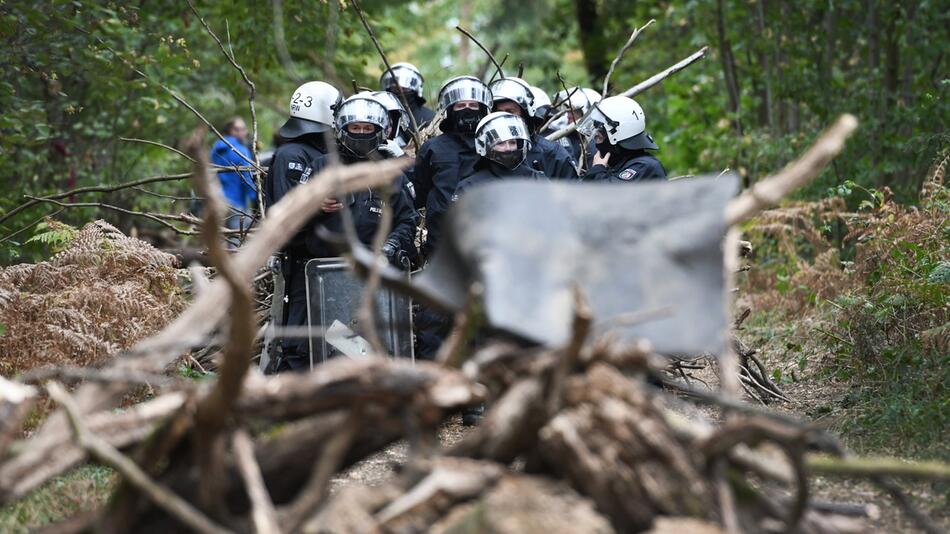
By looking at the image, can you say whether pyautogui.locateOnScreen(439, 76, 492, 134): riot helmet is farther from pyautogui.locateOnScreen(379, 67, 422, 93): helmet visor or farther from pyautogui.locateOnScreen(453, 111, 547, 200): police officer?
pyautogui.locateOnScreen(379, 67, 422, 93): helmet visor

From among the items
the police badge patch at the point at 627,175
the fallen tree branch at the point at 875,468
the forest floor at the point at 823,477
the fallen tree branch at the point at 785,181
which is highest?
the police badge patch at the point at 627,175

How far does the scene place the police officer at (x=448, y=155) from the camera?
7.84m

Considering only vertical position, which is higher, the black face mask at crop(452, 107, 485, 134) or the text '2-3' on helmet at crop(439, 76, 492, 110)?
the text '2-3' on helmet at crop(439, 76, 492, 110)

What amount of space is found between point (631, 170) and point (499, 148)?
1.08 meters

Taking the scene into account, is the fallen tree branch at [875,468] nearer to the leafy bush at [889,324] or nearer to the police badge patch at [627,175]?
the leafy bush at [889,324]

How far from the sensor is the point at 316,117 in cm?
793

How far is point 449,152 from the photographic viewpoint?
8.05 metres

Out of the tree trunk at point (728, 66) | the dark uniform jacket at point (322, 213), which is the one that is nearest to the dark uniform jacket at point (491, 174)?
the dark uniform jacket at point (322, 213)

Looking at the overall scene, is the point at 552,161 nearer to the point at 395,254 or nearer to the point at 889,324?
the point at 395,254

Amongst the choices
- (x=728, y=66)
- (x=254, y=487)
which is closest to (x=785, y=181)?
(x=254, y=487)

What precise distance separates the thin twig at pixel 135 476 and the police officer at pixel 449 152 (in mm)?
4459

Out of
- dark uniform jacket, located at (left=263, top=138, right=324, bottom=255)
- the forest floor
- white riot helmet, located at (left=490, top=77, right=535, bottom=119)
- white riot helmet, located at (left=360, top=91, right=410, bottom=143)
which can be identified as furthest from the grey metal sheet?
white riot helmet, located at (left=490, top=77, right=535, bottom=119)

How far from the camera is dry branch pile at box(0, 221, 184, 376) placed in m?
6.40

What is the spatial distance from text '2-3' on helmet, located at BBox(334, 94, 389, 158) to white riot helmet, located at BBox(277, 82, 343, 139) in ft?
0.93
